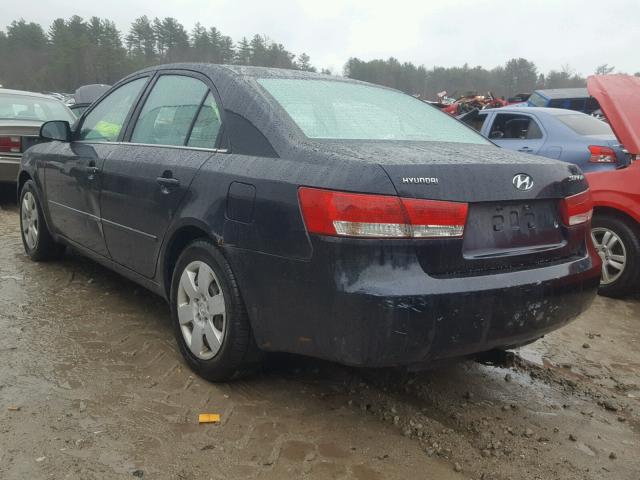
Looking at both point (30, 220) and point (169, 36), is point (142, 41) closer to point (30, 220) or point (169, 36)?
point (169, 36)

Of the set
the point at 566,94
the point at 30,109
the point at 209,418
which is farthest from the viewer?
the point at 566,94

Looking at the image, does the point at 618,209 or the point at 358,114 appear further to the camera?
the point at 618,209

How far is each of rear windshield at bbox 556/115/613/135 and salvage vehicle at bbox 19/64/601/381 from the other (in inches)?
165

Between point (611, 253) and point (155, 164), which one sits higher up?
point (155, 164)

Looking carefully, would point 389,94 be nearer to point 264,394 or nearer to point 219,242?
point 219,242

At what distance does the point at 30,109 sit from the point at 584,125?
24.1 feet

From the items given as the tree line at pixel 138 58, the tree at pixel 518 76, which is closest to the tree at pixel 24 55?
the tree line at pixel 138 58

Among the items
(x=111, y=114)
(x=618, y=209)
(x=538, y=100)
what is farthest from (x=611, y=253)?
(x=538, y=100)

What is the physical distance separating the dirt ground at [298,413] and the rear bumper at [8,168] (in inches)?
164

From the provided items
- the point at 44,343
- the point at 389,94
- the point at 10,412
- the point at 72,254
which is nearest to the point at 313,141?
the point at 389,94

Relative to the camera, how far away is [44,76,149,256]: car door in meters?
3.76

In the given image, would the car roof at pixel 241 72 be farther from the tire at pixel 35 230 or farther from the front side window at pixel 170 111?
the tire at pixel 35 230

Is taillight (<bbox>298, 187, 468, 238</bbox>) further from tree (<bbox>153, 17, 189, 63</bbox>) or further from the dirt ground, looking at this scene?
tree (<bbox>153, 17, 189, 63</bbox>)

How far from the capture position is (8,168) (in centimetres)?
724
